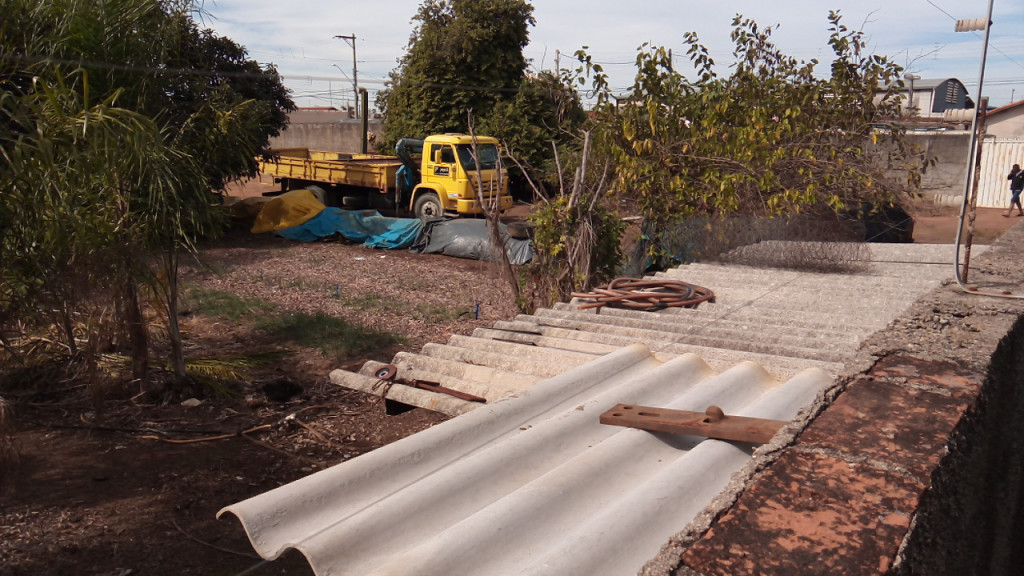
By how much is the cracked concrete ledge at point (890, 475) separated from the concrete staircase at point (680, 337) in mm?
743

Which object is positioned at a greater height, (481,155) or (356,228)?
(481,155)

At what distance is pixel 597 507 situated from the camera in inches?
85.4

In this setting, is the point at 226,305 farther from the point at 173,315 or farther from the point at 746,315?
the point at 746,315

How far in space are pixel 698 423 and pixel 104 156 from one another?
4.21 m

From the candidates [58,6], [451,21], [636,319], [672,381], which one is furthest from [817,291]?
[451,21]

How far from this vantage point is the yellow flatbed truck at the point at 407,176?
58.8 feet

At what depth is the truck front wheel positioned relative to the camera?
1822cm

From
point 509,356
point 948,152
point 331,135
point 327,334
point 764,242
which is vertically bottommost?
point 327,334

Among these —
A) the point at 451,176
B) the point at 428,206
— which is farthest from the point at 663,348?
the point at 428,206

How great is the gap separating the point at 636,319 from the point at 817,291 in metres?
1.58

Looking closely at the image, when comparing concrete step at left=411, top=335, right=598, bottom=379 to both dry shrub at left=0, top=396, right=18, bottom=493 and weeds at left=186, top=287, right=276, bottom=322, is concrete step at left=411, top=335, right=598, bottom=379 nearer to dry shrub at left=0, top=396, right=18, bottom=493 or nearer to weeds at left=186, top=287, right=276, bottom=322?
dry shrub at left=0, top=396, right=18, bottom=493

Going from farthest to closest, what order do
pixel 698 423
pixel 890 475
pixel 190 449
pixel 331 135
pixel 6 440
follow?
pixel 331 135 → pixel 190 449 → pixel 6 440 → pixel 698 423 → pixel 890 475

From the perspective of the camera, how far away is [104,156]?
498 centimetres

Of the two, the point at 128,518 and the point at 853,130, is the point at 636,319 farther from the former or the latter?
the point at 853,130
